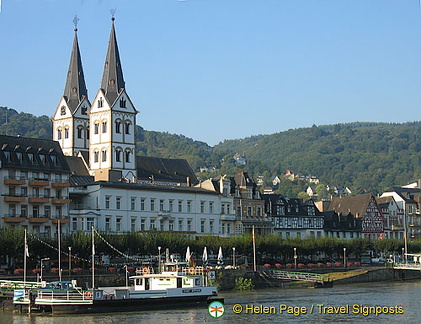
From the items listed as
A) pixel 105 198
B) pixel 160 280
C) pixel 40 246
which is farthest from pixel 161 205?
pixel 160 280

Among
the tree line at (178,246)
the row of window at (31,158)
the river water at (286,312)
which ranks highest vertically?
the row of window at (31,158)

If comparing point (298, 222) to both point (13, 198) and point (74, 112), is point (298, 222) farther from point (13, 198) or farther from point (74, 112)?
point (13, 198)

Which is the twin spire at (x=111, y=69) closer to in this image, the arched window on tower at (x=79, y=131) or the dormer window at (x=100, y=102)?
the dormer window at (x=100, y=102)

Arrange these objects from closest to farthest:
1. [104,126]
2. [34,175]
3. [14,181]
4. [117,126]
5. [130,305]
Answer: [130,305] < [14,181] < [34,175] < [104,126] < [117,126]

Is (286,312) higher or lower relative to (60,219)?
lower

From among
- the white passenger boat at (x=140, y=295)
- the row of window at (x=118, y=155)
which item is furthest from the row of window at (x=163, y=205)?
the white passenger boat at (x=140, y=295)

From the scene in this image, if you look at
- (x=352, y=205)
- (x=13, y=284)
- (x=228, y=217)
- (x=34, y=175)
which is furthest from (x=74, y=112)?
(x=13, y=284)

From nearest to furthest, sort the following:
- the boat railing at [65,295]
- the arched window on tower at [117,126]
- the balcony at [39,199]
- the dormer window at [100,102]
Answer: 1. the boat railing at [65,295]
2. the balcony at [39,199]
3. the arched window on tower at [117,126]
4. the dormer window at [100,102]

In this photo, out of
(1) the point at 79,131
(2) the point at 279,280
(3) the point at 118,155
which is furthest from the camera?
(1) the point at 79,131

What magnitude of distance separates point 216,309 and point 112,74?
8861 centimetres

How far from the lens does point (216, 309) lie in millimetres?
67500

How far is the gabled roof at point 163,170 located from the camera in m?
149

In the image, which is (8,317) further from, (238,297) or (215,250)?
(215,250)

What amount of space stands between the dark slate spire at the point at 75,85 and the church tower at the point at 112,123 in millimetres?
7852
